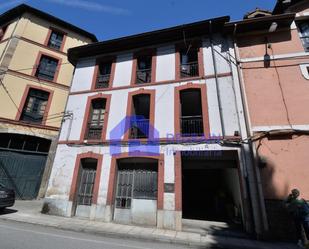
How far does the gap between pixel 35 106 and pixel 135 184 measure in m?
10.6

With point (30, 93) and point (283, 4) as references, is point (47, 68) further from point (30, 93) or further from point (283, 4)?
point (283, 4)

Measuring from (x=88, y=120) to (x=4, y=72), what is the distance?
26.4 feet

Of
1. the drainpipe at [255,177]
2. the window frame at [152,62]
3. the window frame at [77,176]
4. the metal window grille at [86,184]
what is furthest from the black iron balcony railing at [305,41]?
the metal window grille at [86,184]

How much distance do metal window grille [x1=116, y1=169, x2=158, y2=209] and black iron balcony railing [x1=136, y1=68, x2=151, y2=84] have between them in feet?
16.9

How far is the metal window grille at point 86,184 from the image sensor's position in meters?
9.42

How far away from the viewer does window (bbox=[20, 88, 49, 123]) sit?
13773 millimetres

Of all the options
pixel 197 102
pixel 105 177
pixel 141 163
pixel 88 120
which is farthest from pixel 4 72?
pixel 197 102

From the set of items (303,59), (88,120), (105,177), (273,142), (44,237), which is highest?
(303,59)

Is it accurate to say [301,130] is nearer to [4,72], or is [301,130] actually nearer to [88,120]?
[88,120]

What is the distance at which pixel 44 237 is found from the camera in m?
5.92

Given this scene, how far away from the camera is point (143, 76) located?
36.6 ft

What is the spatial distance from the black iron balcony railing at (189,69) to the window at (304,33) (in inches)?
207

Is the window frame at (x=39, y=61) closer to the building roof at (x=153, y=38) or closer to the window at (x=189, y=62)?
the building roof at (x=153, y=38)

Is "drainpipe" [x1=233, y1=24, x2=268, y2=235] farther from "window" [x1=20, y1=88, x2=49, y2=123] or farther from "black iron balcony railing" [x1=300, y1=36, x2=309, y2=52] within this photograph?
"window" [x1=20, y1=88, x2=49, y2=123]
